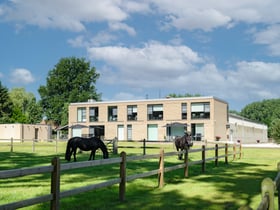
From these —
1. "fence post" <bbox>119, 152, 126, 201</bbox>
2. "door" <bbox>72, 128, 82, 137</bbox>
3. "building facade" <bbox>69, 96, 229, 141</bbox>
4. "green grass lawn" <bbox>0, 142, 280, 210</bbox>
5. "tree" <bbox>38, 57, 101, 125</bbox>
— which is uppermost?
"tree" <bbox>38, 57, 101, 125</bbox>

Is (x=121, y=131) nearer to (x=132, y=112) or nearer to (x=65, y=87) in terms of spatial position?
(x=132, y=112)

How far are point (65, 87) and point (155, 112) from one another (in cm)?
3425

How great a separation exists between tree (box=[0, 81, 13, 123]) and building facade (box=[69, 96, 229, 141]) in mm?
14123

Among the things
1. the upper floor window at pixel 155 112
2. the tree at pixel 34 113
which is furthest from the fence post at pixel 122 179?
the tree at pixel 34 113

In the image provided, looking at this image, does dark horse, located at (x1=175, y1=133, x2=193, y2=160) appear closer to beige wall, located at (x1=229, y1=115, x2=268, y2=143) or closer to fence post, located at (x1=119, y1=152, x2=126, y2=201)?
fence post, located at (x1=119, y1=152, x2=126, y2=201)

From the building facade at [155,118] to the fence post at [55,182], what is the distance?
47705 millimetres

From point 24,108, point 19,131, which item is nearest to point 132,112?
point 19,131

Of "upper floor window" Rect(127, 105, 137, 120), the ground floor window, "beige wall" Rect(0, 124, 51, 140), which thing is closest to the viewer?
the ground floor window

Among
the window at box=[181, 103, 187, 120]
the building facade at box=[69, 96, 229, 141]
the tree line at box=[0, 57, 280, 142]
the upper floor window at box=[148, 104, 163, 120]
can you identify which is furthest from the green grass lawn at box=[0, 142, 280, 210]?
the tree line at box=[0, 57, 280, 142]

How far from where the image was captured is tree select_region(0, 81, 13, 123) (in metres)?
70.5

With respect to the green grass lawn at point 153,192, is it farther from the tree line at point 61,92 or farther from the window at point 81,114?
the tree line at point 61,92

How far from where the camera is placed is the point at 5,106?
71.4 metres

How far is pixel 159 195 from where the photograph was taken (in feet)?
32.2

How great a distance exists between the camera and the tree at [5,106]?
7049 centimetres
